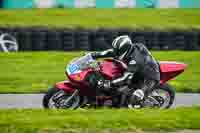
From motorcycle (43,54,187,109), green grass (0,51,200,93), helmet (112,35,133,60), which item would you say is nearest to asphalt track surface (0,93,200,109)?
green grass (0,51,200,93)

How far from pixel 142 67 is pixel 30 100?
2546mm

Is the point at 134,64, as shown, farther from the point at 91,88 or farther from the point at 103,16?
the point at 103,16

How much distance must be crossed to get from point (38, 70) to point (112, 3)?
857 centimetres

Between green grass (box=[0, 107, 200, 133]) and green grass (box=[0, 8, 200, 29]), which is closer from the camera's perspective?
green grass (box=[0, 107, 200, 133])

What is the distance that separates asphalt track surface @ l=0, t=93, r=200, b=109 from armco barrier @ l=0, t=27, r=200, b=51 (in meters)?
5.13

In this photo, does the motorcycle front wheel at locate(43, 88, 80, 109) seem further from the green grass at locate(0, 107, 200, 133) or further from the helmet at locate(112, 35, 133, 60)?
the green grass at locate(0, 107, 200, 133)

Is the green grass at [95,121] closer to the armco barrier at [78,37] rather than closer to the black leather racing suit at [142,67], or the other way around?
the black leather racing suit at [142,67]

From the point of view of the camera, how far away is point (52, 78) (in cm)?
1469

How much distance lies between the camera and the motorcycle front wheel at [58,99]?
1056 centimetres

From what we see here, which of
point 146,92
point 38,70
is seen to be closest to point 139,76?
point 146,92

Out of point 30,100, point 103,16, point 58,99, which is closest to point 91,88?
point 58,99

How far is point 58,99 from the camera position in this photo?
10.6 metres

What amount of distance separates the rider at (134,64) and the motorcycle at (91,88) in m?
0.09

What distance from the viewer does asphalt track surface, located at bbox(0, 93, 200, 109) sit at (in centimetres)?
1170
